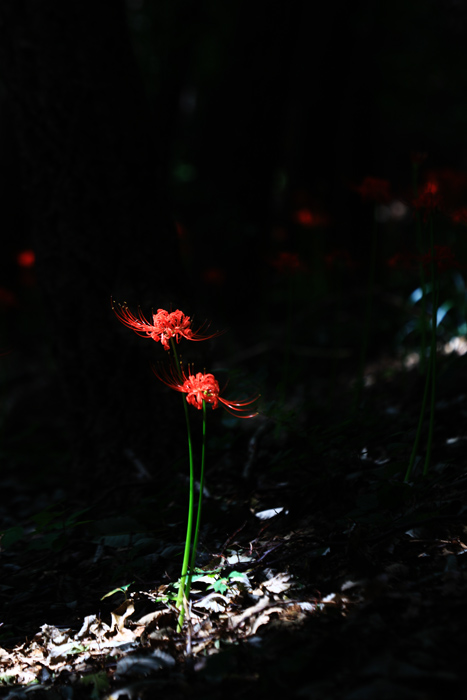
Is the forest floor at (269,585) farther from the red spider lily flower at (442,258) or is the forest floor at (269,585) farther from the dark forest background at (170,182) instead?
the red spider lily flower at (442,258)

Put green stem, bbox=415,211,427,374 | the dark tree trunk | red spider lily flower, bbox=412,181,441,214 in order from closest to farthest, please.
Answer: red spider lily flower, bbox=412,181,441,214, green stem, bbox=415,211,427,374, the dark tree trunk

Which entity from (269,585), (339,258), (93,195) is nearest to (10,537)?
(269,585)

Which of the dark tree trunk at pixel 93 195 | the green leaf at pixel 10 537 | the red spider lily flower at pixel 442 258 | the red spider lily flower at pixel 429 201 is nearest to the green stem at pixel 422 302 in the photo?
the red spider lily flower at pixel 442 258

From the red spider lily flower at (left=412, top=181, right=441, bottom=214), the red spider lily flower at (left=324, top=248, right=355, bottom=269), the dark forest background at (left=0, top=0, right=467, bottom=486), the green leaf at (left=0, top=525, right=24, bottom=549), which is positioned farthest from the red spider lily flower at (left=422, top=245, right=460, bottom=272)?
the green leaf at (left=0, top=525, right=24, bottom=549)

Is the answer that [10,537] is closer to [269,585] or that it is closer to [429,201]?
[269,585]

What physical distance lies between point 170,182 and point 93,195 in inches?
159

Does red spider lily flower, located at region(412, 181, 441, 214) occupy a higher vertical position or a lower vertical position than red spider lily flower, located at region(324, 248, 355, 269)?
lower

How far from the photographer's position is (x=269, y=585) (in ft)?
5.37

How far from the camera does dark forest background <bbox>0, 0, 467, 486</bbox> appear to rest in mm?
2482

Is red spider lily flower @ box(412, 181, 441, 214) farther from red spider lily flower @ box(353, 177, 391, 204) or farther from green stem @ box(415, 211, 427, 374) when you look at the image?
red spider lily flower @ box(353, 177, 391, 204)

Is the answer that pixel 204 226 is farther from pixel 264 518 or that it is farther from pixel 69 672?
pixel 69 672

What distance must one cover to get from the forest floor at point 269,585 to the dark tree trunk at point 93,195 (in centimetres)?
36

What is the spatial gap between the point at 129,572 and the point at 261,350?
243 centimetres

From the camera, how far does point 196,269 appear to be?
18.0 feet
